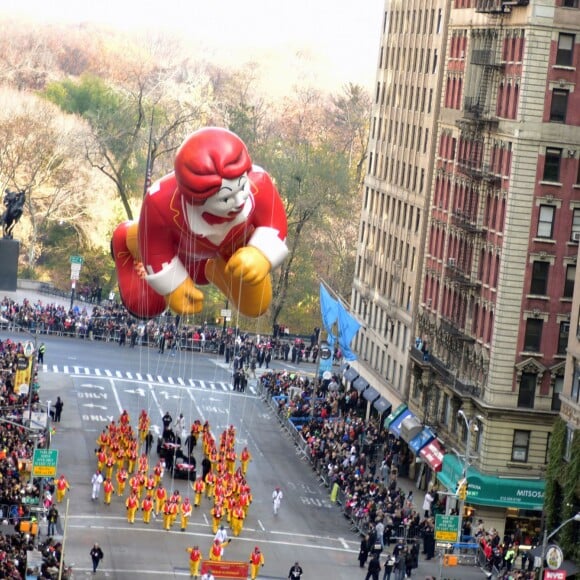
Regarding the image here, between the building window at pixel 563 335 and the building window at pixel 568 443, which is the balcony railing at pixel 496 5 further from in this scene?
the building window at pixel 568 443

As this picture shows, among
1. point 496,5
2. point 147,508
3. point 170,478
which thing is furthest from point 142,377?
point 147,508

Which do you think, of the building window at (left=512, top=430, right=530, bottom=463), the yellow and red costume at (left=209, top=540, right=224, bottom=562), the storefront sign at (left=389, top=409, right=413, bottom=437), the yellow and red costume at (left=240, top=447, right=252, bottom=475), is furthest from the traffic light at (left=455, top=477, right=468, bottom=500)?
the storefront sign at (left=389, top=409, right=413, bottom=437)

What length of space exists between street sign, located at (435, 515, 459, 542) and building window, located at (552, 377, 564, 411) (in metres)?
15.0

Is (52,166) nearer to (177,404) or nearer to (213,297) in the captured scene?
(213,297)

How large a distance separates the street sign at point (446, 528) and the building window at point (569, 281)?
55.7 feet

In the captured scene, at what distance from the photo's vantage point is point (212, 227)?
39.7 m

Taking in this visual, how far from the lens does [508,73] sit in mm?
86312

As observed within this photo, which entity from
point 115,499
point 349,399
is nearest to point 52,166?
point 349,399

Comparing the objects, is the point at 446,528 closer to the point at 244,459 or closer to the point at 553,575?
the point at 553,575

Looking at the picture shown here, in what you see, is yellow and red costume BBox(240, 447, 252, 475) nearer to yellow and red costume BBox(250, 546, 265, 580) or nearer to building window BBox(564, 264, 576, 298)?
building window BBox(564, 264, 576, 298)

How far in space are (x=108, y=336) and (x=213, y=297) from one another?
15728mm

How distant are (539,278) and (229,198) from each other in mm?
47494

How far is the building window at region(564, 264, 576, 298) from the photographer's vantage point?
8425cm

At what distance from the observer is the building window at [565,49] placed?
8331 cm
